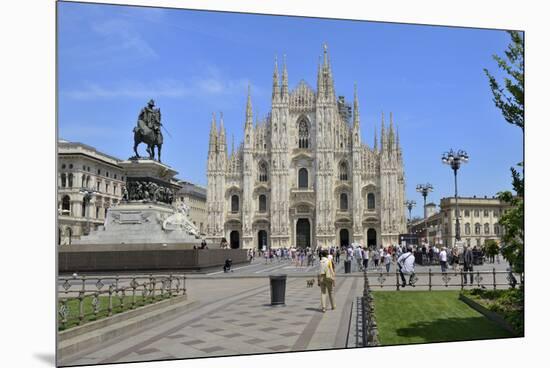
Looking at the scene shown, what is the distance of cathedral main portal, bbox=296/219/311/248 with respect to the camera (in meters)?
66.1

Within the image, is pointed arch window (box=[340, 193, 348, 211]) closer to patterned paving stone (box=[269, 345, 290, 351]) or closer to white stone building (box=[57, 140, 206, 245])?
white stone building (box=[57, 140, 206, 245])

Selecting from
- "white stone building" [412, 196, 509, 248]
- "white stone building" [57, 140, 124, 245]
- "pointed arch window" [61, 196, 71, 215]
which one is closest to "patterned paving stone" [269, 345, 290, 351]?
"white stone building" [57, 140, 124, 245]

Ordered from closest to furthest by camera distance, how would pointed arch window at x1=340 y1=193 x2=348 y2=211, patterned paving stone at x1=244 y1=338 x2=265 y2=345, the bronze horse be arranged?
patterned paving stone at x1=244 y1=338 x2=265 y2=345, the bronze horse, pointed arch window at x1=340 y1=193 x2=348 y2=211

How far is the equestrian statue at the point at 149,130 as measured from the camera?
69.5 feet

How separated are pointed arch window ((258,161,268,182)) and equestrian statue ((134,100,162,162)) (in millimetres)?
45448

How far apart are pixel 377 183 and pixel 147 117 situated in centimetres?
4839

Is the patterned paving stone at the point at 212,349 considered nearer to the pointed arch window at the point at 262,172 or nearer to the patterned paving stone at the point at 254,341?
the patterned paving stone at the point at 254,341

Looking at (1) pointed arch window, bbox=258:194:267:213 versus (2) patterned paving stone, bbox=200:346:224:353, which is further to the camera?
(1) pointed arch window, bbox=258:194:267:213

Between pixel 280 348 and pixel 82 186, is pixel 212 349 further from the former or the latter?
pixel 82 186

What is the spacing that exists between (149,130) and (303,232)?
46.5m

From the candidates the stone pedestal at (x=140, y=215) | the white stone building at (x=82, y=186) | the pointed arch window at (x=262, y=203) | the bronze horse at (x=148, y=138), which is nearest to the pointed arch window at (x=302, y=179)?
the pointed arch window at (x=262, y=203)

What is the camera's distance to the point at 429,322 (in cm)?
1152

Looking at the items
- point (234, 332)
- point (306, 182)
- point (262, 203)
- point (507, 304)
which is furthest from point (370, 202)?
point (234, 332)
